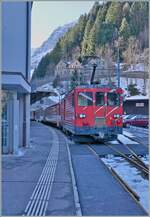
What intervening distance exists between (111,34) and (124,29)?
1698 mm

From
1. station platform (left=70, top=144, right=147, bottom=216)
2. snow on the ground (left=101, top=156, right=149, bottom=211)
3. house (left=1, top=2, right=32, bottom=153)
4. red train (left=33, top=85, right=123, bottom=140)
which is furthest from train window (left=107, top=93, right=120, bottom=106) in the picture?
station platform (left=70, top=144, right=147, bottom=216)

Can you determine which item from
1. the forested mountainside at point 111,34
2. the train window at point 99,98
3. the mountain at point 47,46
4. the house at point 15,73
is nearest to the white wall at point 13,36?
the house at point 15,73

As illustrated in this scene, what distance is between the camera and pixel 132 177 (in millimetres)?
13414

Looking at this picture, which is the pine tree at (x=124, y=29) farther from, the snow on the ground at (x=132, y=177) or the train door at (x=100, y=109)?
the snow on the ground at (x=132, y=177)

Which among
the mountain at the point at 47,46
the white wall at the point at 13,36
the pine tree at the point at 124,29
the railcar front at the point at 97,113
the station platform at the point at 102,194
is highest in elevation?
the mountain at the point at 47,46

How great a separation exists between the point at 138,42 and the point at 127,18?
190 inches

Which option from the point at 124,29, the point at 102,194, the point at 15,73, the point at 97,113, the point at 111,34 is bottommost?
the point at 102,194

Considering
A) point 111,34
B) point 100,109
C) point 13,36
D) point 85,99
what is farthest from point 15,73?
point 111,34

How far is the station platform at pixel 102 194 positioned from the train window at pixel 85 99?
36.4ft

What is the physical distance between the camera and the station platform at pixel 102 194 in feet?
29.1

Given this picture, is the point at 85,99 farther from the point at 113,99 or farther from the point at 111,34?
the point at 111,34

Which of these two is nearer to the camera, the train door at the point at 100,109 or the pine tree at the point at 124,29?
the train door at the point at 100,109

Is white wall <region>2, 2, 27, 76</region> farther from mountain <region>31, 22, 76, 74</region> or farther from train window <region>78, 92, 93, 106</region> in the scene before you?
mountain <region>31, 22, 76, 74</region>

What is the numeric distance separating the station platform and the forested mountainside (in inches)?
1489
